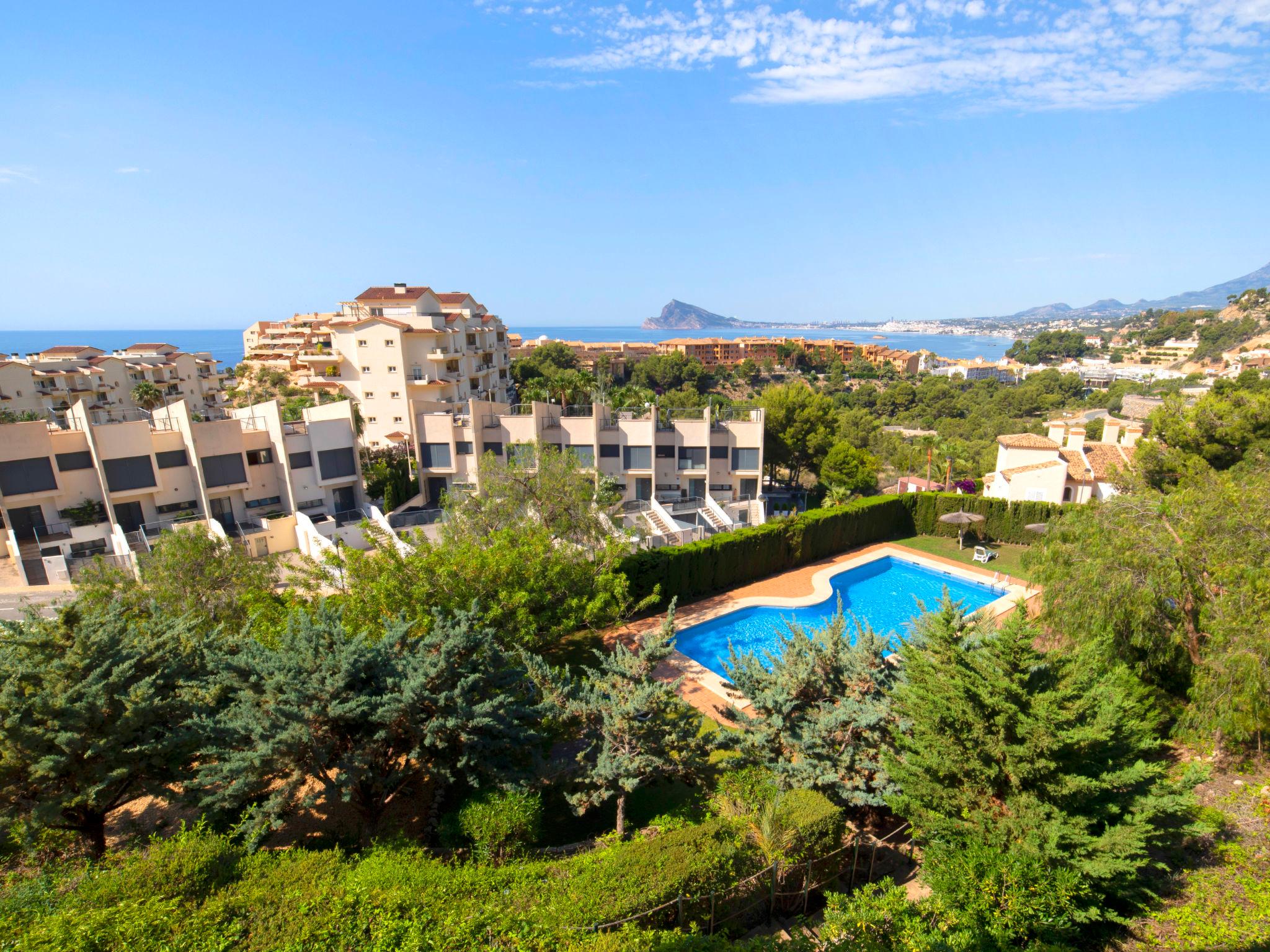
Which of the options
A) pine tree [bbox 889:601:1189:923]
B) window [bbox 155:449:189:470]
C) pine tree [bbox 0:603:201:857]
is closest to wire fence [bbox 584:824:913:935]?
pine tree [bbox 889:601:1189:923]

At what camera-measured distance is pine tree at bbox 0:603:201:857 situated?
9.98 meters

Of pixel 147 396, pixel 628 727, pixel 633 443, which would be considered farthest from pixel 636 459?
pixel 147 396

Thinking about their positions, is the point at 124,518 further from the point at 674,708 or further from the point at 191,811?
the point at 674,708

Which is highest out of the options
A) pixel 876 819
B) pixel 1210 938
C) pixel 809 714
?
pixel 809 714

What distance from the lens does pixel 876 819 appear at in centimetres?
1266

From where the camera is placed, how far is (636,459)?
3459cm

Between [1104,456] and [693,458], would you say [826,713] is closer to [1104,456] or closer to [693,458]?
[693,458]

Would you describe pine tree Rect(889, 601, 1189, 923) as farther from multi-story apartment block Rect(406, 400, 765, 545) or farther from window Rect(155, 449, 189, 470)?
window Rect(155, 449, 189, 470)

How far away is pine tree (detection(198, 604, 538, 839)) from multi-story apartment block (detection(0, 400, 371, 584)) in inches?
655

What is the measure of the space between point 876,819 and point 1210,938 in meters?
5.10

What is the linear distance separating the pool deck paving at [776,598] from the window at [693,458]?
27.8ft

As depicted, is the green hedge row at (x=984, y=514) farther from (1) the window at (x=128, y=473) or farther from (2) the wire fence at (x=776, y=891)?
(1) the window at (x=128, y=473)

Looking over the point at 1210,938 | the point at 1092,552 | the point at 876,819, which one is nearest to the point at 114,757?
the point at 876,819

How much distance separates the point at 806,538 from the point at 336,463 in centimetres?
2409
